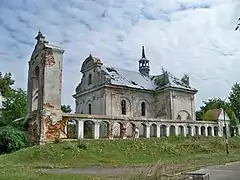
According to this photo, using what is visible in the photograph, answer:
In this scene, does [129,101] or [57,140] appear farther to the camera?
[129,101]

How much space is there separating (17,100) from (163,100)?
2362 cm

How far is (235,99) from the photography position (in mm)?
68750

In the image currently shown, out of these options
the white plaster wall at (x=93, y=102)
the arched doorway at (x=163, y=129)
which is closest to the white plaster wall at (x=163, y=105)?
the arched doorway at (x=163, y=129)

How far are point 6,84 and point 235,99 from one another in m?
52.0

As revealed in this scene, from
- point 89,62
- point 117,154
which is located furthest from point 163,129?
point 89,62

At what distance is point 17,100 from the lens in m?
51.1

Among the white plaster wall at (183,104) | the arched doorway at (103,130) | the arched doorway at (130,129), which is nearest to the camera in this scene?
the arched doorway at (130,129)

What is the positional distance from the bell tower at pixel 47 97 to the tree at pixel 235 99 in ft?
161

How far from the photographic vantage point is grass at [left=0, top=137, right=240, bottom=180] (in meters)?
20.1

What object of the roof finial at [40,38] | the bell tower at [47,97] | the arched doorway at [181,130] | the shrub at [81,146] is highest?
the roof finial at [40,38]

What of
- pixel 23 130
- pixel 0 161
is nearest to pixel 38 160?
pixel 0 161

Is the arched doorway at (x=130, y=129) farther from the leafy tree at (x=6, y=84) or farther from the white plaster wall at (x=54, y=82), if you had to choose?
the leafy tree at (x=6, y=84)

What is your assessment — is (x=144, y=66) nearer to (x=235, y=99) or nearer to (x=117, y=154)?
(x=235, y=99)

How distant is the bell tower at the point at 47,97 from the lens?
27938 mm
